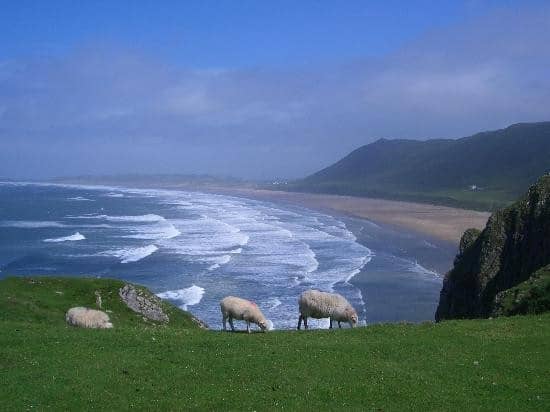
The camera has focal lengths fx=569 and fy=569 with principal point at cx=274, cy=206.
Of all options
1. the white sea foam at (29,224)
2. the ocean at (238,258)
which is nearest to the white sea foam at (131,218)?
the ocean at (238,258)

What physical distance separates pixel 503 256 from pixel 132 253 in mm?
59706

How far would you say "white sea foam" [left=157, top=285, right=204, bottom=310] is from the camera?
58094 millimetres

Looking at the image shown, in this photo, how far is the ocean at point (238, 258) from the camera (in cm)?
5984

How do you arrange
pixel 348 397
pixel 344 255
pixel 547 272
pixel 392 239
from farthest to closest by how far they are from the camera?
pixel 392 239, pixel 344 255, pixel 547 272, pixel 348 397

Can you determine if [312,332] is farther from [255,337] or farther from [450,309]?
[450,309]

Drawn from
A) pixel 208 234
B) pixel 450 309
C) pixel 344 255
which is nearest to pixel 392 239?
pixel 344 255

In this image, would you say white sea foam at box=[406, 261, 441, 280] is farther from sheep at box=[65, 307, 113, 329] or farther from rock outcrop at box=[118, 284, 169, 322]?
sheep at box=[65, 307, 113, 329]

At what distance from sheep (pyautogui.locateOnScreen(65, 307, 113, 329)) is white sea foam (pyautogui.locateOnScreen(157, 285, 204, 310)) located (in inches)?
1108

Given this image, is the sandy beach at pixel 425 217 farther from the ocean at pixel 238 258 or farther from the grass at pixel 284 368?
the grass at pixel 284 368

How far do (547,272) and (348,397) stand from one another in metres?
18.8

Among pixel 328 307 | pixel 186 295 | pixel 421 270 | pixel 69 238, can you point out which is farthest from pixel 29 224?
pixel 328 307

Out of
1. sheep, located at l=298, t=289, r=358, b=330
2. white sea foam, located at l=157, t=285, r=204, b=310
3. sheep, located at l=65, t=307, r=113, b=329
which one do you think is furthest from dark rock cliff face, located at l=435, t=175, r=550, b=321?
white sea foam, located at l=157, t=285, r=204, b=310

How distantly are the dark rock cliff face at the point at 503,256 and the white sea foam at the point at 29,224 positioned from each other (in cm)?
10012

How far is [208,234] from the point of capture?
110 m
